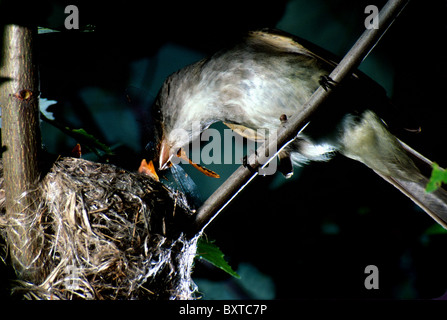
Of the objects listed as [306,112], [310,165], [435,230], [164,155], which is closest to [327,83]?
[306,112]

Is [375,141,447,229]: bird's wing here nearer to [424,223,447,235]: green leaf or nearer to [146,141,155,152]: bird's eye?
[424,223,447,235]: green leaf

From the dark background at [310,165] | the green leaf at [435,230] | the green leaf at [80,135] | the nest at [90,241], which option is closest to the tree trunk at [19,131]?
the nest at [90,241]

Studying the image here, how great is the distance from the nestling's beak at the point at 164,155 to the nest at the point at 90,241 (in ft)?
1.43

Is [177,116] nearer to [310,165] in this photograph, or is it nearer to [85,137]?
[85,137]

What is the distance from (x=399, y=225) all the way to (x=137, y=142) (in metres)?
1.50

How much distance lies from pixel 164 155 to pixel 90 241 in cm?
65

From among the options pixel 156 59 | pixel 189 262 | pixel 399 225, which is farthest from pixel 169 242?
pixel 399 225

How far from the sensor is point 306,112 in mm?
1290

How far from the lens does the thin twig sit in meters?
1.19

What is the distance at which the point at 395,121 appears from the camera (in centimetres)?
169

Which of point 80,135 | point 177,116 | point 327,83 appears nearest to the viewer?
point 327,83

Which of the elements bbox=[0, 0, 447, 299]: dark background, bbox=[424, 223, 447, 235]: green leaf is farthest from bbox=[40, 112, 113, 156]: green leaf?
bbox=[424, 223, 447, 235]: green leaf

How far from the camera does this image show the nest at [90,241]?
126 centimetres

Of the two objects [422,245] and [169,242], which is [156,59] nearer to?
[169,242]
